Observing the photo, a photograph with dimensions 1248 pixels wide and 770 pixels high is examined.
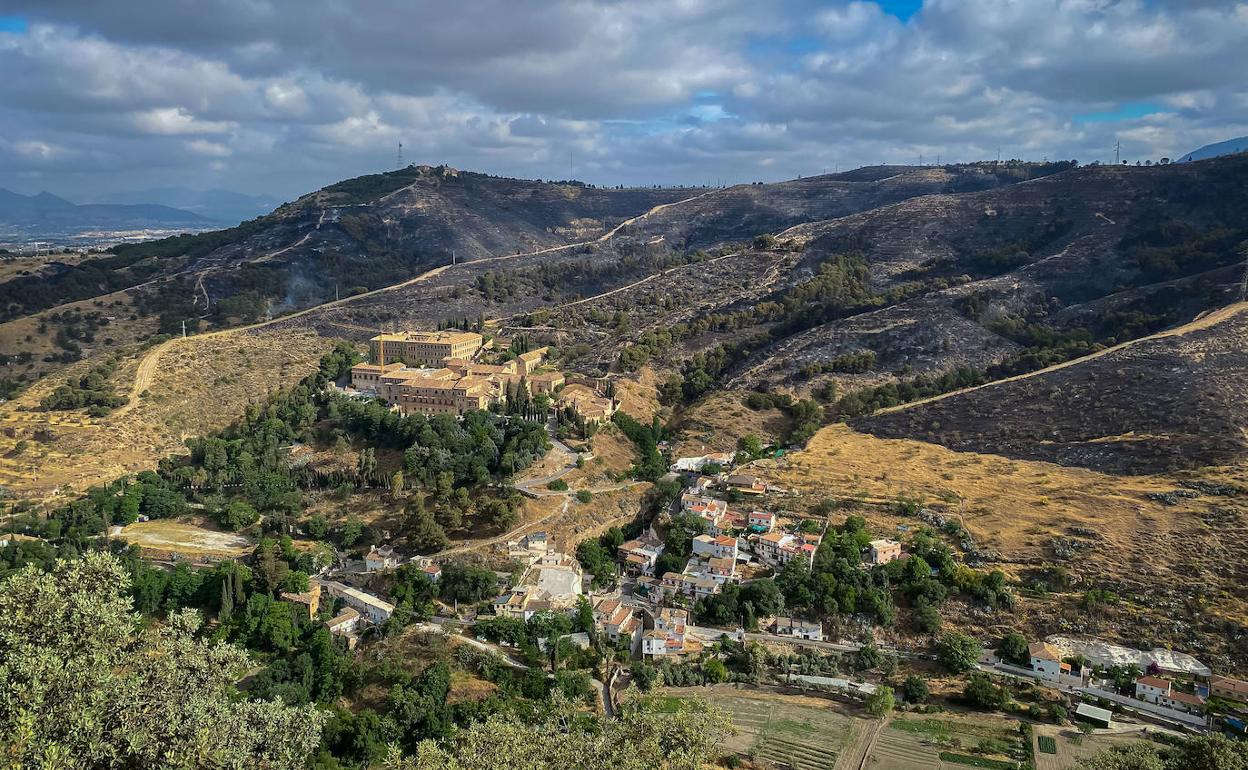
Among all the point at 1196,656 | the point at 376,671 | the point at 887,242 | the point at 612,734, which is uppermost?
the point at 887,242

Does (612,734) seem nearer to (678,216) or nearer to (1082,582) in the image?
(1082,582)

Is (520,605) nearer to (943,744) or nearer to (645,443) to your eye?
(943,744)

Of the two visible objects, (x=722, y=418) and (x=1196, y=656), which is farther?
(x=722, y=418)

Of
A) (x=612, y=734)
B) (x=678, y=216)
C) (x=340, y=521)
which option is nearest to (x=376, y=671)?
(x=340, y=521)

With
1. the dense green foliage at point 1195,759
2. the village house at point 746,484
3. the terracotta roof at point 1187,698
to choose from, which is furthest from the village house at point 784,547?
the dense green foliage at point 1195,759

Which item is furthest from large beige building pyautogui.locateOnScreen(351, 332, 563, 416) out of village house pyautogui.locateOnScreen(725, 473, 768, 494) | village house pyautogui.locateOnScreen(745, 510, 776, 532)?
village house pyautogui.locateOnScreen(745, 510, 776, 532)

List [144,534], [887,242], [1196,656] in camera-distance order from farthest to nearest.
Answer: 1. [887,242]
2. [144,534]
3. [1196,656]
